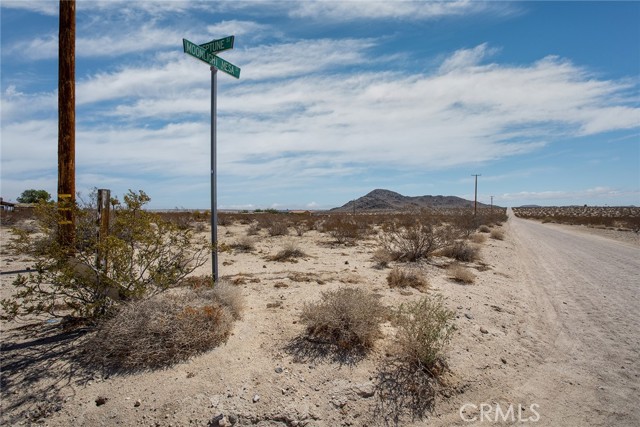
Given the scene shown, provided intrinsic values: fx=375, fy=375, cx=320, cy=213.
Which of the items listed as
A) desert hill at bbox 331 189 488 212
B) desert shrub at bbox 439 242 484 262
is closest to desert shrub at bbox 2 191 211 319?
desert shrub at bbox 439 242 484 262

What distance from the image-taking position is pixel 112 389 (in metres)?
3.81

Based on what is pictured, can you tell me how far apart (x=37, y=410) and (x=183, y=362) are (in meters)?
1.34

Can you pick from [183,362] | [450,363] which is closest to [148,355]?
[183,362]

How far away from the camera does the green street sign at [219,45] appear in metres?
5.60

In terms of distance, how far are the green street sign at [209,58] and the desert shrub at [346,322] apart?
3885 millimetres

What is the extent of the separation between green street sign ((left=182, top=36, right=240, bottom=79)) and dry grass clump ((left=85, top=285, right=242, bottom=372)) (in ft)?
11.5

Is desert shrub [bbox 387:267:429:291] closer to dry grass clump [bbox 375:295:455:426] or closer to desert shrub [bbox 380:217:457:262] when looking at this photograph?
desert shrub [bbox 380:217:457:262]

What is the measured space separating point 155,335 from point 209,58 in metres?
3.99

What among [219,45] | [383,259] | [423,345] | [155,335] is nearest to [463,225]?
[383,259]

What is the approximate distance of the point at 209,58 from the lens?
18.6 feet

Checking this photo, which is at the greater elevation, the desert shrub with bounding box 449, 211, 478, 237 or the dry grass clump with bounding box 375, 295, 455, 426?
the desert shrub with bounding box 449, 211, 478, 237

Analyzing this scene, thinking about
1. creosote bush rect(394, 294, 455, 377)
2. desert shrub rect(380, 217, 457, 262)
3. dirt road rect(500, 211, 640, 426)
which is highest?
desert shrub rect(380, 217, 457, 262)

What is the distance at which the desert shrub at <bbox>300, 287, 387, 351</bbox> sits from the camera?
4699 millimetres

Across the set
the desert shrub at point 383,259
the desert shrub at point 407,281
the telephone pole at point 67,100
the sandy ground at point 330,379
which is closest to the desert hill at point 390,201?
the desert shrub at point 383,259
